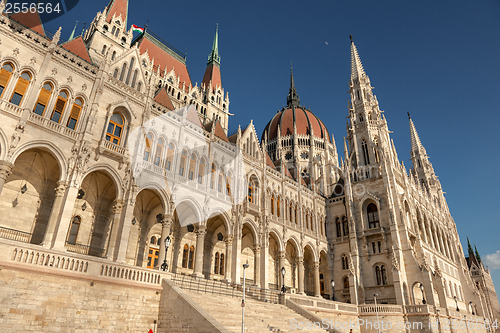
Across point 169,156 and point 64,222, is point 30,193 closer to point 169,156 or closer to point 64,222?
point 64,222

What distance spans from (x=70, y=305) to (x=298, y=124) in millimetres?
57120

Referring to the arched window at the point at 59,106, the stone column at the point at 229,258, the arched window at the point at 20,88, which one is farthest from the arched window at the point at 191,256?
the arched window at the point at 20,88

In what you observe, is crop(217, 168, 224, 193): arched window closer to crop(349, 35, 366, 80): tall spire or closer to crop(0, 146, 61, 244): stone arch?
crop(0, 146, 61, 244): stone arch

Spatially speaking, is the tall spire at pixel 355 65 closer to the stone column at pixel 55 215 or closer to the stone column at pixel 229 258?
the stone column at pixel 229 258

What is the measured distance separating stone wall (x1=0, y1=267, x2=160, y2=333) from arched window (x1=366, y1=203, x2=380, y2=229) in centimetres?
2807

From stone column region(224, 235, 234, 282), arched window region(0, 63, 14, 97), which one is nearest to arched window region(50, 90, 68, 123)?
arched window region(0, 63, 14, 97)

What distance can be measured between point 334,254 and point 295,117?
3594cm

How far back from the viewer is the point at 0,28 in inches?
689

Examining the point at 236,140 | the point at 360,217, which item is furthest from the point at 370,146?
the point at 236,140

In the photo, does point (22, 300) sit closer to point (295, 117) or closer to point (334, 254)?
point (334, 254)

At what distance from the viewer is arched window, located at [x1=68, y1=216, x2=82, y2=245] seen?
19.6 m

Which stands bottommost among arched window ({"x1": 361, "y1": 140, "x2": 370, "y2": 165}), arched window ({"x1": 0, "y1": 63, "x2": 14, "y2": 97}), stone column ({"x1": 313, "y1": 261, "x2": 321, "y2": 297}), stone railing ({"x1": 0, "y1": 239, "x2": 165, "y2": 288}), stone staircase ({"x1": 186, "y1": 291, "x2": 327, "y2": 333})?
stone staircase ({"x1": 186, "y1": 291, "x2": 327, "y2": 333})

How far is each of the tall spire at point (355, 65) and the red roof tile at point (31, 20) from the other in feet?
133

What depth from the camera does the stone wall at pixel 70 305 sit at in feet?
38.9
